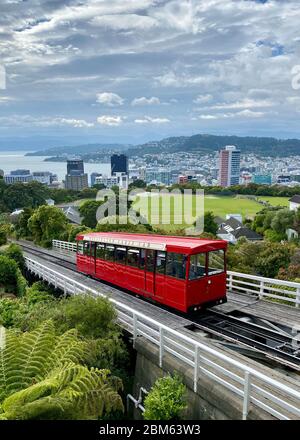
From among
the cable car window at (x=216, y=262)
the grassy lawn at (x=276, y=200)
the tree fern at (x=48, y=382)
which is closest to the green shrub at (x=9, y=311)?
the tree fern at (x=48, y=382)

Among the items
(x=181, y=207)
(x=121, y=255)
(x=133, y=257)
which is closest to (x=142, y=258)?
(x=133, y=257)

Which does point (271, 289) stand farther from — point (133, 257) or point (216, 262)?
point (133, 257)

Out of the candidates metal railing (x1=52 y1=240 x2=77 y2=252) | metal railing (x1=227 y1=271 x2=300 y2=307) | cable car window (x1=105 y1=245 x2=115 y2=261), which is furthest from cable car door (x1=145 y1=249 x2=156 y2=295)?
metal railing (x1=52 y1=240 x2=77 y2=252)

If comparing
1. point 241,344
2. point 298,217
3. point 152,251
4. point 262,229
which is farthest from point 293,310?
point 262,229

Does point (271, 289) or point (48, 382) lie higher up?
point (48, 382)

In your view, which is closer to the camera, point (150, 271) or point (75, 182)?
point (150, 271)

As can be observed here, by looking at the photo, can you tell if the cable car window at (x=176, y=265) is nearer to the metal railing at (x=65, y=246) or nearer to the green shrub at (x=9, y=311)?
the green shrub at (x=9, y=311)
